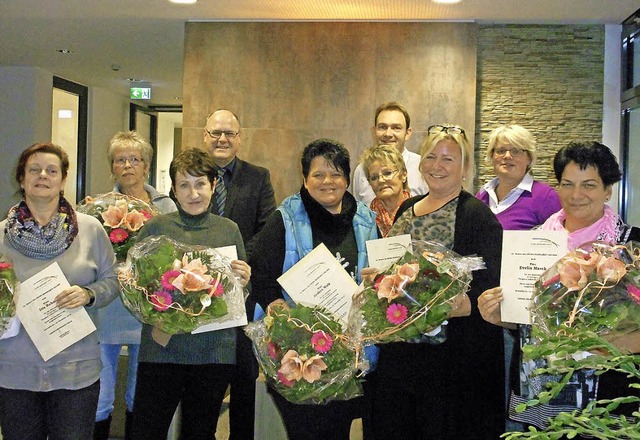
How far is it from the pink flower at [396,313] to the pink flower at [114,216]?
5.06 ft

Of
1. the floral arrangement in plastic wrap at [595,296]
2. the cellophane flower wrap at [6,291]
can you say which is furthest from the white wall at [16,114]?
the floral arrangement in plastic wrap at [595,296]

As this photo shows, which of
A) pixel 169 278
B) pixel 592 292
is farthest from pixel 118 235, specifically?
pixel 592 292

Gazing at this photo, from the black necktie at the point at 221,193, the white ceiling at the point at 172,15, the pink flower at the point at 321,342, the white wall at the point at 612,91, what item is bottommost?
the pink flower at the point at 321,342

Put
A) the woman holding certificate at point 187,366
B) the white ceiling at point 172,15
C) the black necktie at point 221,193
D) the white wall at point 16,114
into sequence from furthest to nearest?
the white wall at point 16,114 → the white ceiling at point 172,15 → the black necktie at point 221,193 → the woman holding certificate at point 187,366

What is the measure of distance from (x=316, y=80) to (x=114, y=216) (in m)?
3.98

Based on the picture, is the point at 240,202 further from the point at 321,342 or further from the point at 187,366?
the point at 321,342

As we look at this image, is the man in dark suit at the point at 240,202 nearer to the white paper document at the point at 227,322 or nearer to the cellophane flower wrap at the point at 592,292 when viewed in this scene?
the white paper document at the point at 227,322

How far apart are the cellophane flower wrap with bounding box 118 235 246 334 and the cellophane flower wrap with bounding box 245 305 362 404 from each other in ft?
0.78

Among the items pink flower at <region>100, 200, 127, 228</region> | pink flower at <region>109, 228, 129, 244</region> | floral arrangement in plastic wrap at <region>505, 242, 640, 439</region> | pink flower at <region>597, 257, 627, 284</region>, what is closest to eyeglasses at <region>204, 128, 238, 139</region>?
pink flower at <region>100, 200, 127, 228</region>

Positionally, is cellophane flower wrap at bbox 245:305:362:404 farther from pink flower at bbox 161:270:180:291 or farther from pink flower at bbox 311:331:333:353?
pink flower at bbox 161:270:180:291

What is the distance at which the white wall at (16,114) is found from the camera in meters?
10.4

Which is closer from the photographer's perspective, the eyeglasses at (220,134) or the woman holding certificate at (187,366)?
the woman holding certificate at (187,366)

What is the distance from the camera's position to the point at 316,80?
7.00 meters

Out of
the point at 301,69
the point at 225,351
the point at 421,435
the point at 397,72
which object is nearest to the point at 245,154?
the point at 301,69
